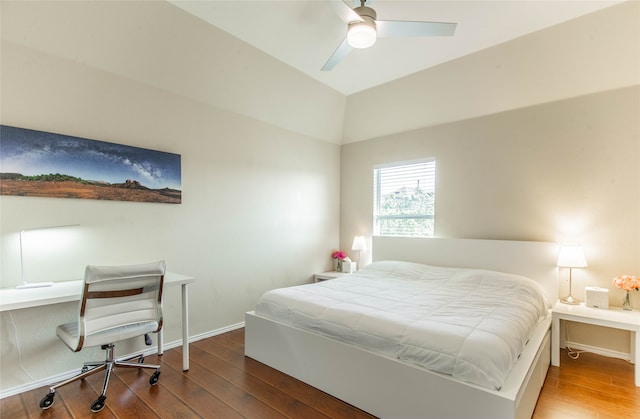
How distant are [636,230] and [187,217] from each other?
431 centimetres

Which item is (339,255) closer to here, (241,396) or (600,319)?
(241,396)

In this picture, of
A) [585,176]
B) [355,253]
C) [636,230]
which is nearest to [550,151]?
[585,176]

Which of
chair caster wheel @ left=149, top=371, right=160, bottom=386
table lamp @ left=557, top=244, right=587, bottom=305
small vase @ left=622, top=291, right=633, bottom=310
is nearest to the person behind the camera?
chair caster wheel @ left=149, top=371, right=160, bottom=386

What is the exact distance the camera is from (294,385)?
2318 millimetres

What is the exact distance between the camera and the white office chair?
1983 millimetres

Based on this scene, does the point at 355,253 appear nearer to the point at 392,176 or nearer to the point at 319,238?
the point at 319,238

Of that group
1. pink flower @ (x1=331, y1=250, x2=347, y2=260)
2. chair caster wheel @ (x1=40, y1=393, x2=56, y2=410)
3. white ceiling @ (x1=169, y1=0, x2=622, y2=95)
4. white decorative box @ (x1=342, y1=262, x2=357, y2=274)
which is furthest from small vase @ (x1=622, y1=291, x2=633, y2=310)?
chair caster wheel @ (x1=40, y1=393, x2=56, y2=410)

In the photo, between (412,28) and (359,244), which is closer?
(412,28)

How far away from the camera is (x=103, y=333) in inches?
82.0

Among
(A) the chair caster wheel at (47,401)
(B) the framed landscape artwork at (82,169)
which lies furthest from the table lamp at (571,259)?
(A) the chair caster wheel at (47,401)

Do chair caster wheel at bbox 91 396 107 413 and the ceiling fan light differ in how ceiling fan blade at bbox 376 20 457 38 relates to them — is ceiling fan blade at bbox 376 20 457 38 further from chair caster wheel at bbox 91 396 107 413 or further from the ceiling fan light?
chair caster wheel at bbox 91 396 107 413

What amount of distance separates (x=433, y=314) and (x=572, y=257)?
1.69 meters

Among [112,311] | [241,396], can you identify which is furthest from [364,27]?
[241,396]

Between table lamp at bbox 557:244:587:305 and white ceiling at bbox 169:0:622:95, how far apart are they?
205 centimetres
